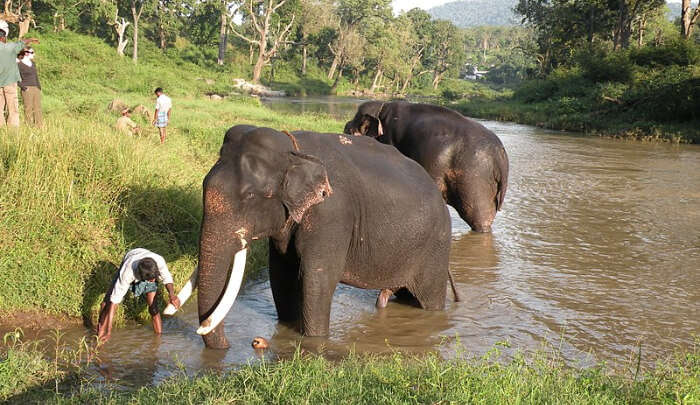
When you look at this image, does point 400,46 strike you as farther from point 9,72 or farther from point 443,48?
point 9,72

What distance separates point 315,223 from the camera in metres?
4.88

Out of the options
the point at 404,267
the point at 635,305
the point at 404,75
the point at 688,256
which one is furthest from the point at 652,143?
the point at 404,75

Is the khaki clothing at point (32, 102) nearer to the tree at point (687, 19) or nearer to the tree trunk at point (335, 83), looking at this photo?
the tree at point (687, 19)

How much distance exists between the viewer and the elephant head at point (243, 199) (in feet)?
14.7

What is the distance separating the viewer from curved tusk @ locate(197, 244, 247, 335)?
14.8 ft

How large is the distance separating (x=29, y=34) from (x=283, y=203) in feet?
116

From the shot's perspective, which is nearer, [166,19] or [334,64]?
[166,19]

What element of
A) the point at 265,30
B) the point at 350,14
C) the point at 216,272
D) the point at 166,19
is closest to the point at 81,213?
the point at 216,272

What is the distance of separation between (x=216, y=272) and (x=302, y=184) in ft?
2.64

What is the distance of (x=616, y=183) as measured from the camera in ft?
48.1

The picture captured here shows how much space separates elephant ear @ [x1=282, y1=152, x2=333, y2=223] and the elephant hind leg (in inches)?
174

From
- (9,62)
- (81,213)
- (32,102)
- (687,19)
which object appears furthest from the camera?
(687,19)

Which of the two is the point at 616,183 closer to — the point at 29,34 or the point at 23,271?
the point at 23,271

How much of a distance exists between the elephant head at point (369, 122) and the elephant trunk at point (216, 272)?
14.6ft
